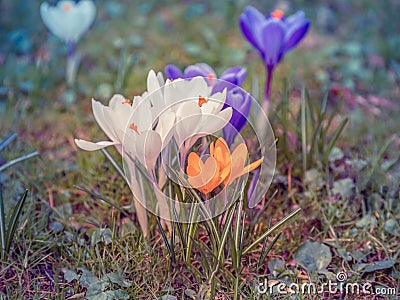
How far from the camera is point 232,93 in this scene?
1.49 metres

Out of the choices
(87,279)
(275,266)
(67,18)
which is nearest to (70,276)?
(87,279)

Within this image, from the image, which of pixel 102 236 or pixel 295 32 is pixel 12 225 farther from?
pixel 295 32

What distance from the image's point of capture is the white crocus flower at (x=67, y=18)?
7.55 feet

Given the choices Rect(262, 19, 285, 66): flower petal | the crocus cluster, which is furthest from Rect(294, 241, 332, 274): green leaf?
Rect(262, 19, 285, 66): flower petal

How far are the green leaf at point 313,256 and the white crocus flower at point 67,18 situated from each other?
1367 millimetres

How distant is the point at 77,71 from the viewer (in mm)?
2658

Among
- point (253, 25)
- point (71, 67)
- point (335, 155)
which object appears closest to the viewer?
point (253, 25)

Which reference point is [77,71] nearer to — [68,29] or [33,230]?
[68,29]

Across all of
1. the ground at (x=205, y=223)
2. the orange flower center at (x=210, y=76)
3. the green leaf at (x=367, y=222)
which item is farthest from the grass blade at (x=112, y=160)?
the green leaf at (x=367, y=222)

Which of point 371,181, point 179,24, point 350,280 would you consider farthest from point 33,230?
point 179,24

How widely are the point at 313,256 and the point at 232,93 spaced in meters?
0.50

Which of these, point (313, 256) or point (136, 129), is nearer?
point (136, 129)

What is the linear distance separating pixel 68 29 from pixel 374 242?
1.49 metres

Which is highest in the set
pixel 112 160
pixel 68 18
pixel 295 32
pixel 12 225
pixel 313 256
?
pixel 295 32
